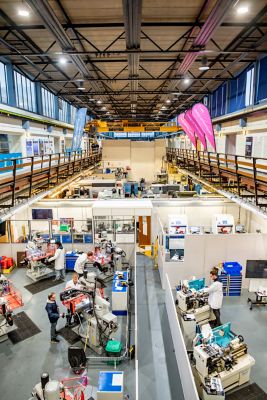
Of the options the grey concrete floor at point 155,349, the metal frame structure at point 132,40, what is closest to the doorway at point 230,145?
the metal frame structure at point 132,40

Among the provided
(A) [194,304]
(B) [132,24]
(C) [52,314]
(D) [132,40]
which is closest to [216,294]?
(A) [194,304]

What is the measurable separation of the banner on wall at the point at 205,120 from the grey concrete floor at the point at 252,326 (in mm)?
5018

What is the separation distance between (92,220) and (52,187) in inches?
78.7

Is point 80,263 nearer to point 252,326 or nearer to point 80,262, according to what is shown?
point 80,262

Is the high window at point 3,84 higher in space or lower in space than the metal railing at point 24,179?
higher

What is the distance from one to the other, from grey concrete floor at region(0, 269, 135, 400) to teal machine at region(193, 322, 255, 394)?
4.46 ft

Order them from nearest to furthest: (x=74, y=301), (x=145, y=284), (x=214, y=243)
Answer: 1. (x=74, y=301)
2. (x=214, y=243)
3. (x=145, y=284)

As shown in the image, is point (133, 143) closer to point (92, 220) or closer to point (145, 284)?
point (92, 220)

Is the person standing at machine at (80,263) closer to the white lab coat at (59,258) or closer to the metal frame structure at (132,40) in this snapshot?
the white lab coat at (59,258)

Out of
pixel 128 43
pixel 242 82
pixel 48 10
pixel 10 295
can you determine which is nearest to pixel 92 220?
pixel 10 295

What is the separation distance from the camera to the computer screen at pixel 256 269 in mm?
8070

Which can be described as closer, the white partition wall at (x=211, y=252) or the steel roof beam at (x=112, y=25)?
the steel roof beam at (x=112, y=25)

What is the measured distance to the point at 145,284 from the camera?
9.21m

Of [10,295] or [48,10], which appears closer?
[48,10]
